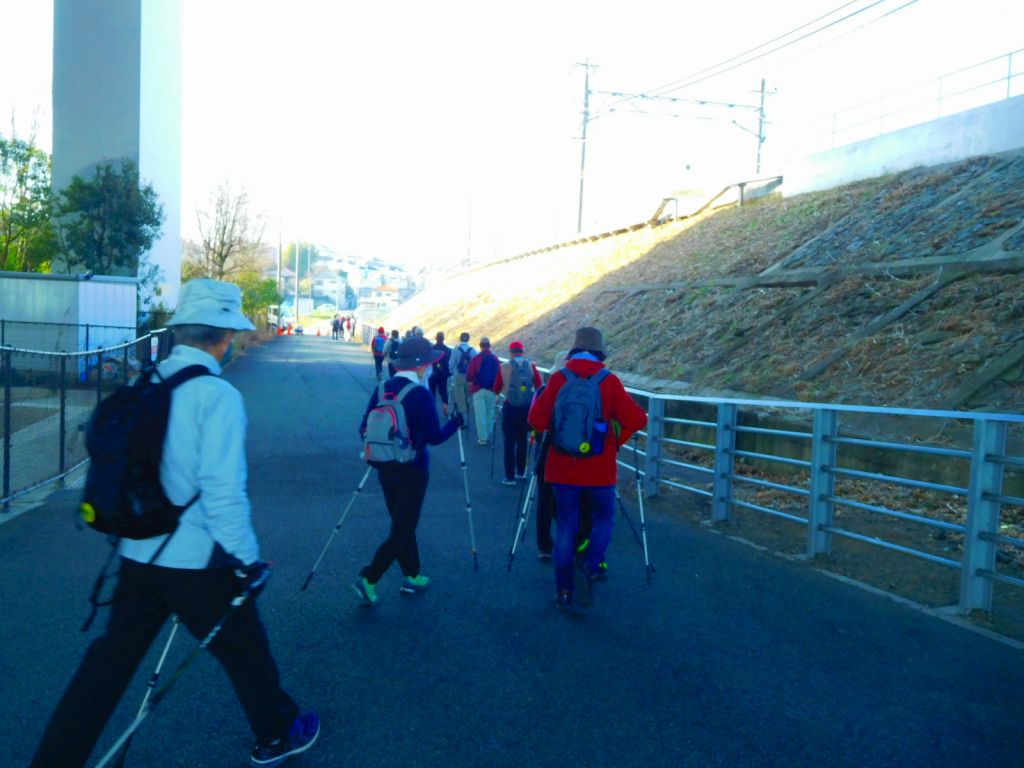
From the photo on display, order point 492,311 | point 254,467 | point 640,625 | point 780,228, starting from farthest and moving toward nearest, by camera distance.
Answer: point 492,311 → point 780,228 → point 254,467 → point 640,625

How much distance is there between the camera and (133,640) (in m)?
3.44

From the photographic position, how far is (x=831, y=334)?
13.9m

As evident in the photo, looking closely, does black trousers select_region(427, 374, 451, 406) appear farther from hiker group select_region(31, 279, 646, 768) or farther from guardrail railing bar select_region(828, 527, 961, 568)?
hiker group select_region(31, 279, 646, 768)

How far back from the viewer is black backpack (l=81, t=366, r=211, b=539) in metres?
3.19

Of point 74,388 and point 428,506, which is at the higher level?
point 74,388

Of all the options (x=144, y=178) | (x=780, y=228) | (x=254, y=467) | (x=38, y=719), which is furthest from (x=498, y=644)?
(x=144, y=178)

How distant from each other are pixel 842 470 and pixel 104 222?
28.1 meters

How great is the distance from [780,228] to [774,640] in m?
17.9

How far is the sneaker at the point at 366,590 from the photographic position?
19.8ft

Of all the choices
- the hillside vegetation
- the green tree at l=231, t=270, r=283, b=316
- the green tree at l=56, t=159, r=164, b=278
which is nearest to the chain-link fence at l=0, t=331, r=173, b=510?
the hillside vegetation

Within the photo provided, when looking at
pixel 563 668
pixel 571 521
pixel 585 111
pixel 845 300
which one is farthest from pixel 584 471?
pixel 585 111

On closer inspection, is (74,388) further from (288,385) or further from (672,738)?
(288,385)

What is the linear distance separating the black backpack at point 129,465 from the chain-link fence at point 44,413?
6.43 m

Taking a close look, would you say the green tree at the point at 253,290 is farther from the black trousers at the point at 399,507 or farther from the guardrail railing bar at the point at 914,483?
the guardrail railing bar at the point at 914,483
